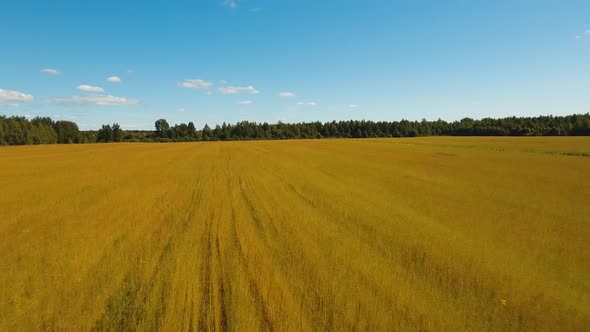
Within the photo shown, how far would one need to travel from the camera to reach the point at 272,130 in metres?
152

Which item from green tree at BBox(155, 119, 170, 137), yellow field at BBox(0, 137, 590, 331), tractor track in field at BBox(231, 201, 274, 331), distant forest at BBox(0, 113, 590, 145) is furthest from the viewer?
green tree at BBox(155, 119, 170, 137)

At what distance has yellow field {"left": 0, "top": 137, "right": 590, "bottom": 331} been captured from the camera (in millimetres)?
4656

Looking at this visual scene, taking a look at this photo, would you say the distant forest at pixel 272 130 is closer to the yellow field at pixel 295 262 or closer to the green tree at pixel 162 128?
the green tree at pixel 162 128

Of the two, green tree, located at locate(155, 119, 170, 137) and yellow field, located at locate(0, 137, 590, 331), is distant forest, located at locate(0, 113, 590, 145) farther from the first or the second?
yellow field, located at locate(0, 137, 590, 331)

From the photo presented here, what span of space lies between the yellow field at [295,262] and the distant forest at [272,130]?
114 meters

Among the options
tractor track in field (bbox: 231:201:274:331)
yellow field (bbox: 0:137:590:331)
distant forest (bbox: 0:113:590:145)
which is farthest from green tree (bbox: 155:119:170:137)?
tractor track in field (bbox: 231:201:274:331)

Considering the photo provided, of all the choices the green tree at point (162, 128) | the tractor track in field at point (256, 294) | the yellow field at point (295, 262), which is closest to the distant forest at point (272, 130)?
the green tree at point (162, 128)

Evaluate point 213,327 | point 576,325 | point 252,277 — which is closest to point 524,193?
point 576,325

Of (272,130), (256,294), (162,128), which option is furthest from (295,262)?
(162,128)

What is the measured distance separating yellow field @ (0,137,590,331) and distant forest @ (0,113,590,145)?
→ 373ft

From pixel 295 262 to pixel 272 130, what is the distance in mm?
146908

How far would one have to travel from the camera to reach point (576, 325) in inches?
183

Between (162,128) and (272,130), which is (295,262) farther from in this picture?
(162,128)

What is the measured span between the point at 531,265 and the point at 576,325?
80.0 inches
